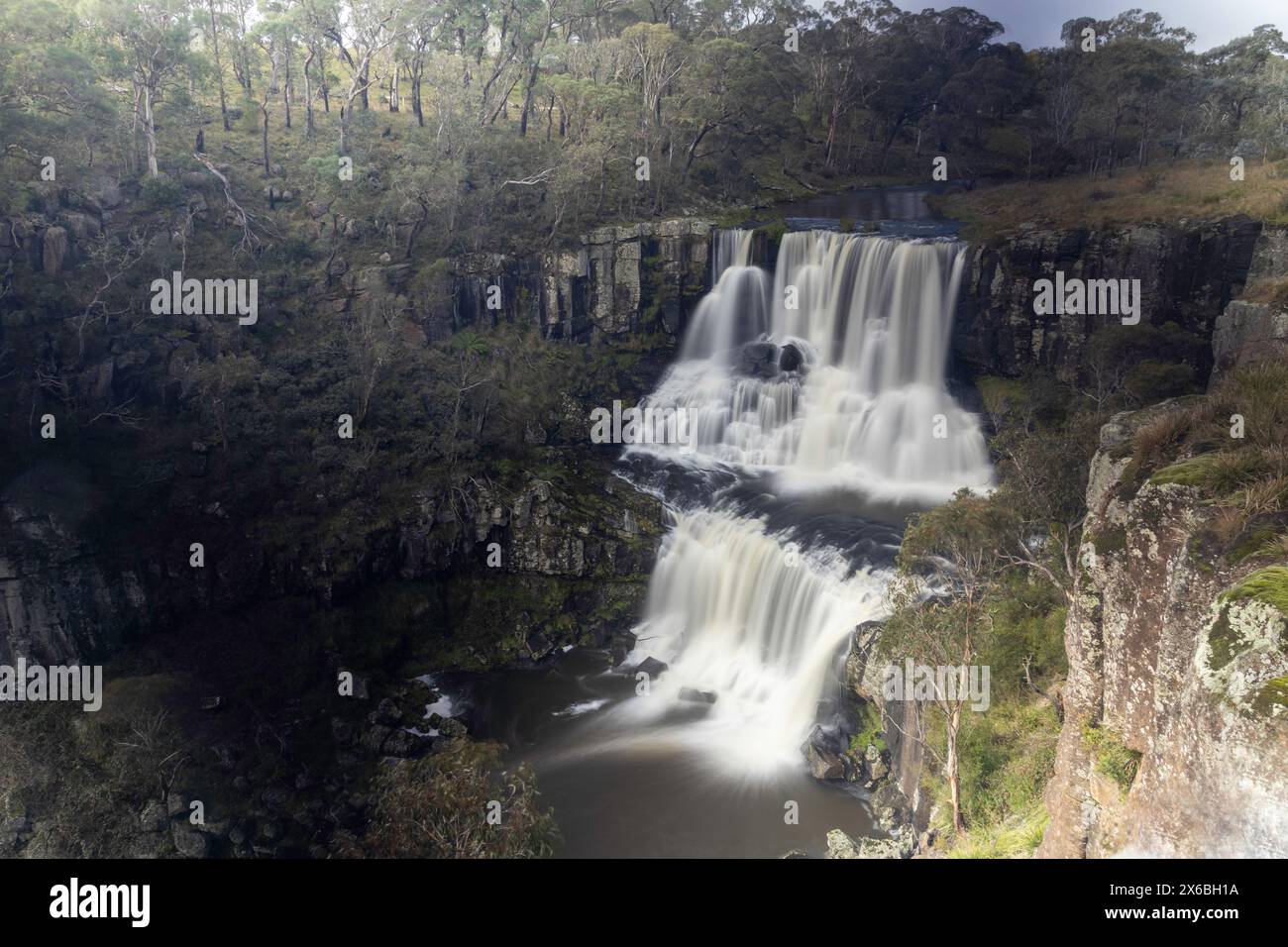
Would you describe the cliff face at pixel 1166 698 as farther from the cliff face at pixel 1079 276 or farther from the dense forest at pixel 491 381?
the cliff face at pixel 1079 276

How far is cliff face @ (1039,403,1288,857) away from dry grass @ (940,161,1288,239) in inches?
813

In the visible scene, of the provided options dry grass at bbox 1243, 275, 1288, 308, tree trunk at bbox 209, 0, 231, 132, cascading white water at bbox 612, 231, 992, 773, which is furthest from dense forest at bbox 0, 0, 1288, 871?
cascading white water at bbox 612, 231, 992, 773

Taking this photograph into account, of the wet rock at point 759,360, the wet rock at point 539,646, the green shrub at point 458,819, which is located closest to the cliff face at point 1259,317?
the wet rock at point 759,360

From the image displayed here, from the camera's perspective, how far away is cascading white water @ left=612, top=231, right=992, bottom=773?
2441 centimetres

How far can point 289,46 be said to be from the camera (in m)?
43.9

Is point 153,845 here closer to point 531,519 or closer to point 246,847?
point 246,847

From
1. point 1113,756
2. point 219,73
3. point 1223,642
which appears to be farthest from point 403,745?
point 219,73

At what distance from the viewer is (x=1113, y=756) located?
12.6 metres

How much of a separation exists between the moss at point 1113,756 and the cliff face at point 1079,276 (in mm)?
22649

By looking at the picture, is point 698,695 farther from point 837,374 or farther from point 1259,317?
point 1259,317

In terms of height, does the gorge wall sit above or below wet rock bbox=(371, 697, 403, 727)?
above

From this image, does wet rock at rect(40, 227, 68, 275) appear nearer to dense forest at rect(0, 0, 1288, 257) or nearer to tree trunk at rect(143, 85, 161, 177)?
dense forest at rect(0, 0, 1288, 257)

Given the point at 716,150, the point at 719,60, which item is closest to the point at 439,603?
the point at 716,150
